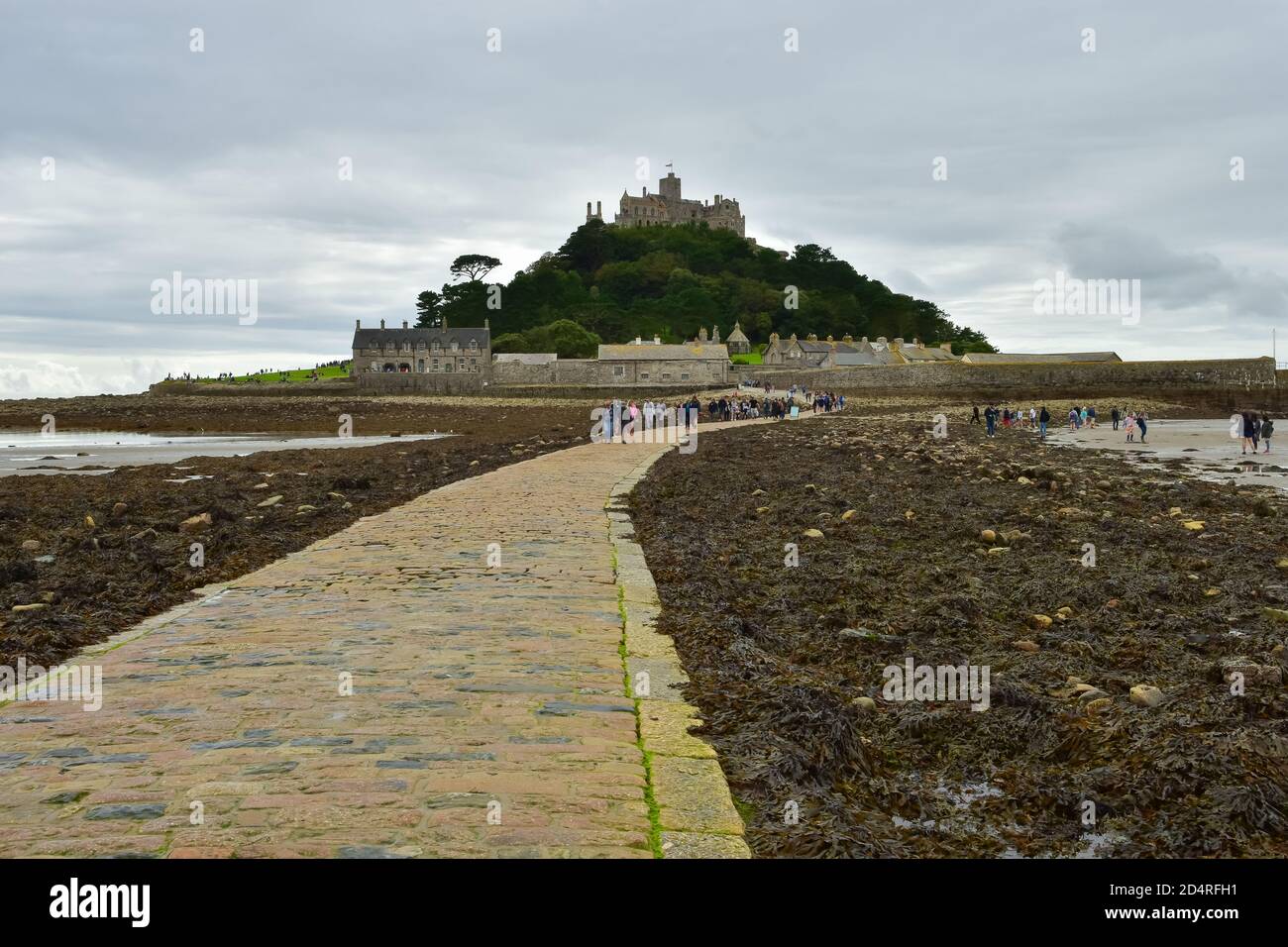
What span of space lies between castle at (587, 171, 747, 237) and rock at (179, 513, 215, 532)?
147901 mm

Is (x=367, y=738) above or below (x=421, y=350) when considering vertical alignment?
below

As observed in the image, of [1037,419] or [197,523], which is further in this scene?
[1037,419]

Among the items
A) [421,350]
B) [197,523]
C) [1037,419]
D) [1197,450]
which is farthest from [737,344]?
[197,523]

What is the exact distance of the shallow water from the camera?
2885 cm

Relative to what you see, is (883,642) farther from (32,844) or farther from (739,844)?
(32,844)

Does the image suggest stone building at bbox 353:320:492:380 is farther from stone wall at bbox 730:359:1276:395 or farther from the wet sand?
the wet sand

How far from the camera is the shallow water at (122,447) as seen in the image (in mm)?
28845

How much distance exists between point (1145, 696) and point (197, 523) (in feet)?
40.0

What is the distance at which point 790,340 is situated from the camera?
108 m

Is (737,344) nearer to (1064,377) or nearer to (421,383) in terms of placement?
(421,383)

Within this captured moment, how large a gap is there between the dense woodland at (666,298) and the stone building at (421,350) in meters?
4.83

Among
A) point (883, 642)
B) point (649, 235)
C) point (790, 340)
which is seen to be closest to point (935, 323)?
point (790, 340)

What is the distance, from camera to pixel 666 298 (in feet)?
409
